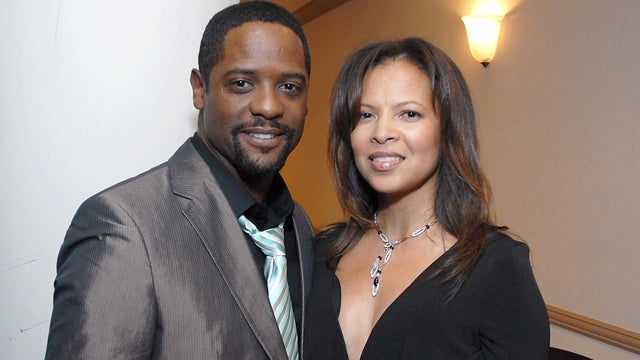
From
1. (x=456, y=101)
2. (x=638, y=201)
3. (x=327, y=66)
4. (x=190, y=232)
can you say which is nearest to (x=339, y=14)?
(x=327, y=66)

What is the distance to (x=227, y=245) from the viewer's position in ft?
4.45

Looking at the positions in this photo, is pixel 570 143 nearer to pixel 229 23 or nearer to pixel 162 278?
pixel 229 23

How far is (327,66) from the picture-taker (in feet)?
21.1

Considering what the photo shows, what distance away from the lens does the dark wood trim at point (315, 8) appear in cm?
612

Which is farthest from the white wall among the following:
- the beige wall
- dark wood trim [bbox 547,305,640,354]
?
dark wood trim [bbox 547,305,640,354]

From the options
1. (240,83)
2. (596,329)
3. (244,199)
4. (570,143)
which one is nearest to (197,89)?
(240,83)

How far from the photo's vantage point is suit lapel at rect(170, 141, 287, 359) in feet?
4.31

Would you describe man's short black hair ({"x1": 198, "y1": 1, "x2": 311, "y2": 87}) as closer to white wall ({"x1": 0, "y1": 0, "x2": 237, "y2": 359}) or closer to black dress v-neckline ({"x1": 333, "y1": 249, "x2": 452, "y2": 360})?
white wall ({"x1": 0, "y1": 0, "x2": 237, "y2": 359})

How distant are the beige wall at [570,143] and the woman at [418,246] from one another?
1.42 m

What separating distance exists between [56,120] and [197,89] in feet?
1.13

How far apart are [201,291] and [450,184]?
76 centimetres

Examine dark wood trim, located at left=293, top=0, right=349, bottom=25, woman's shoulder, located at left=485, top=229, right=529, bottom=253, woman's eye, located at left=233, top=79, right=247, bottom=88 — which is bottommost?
woman's shoulder, located at left=485, top=229, right=529, bottom=253

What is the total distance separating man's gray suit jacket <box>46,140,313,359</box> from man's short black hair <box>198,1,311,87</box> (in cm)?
24

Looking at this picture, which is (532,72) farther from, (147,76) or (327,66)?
(327,66)
